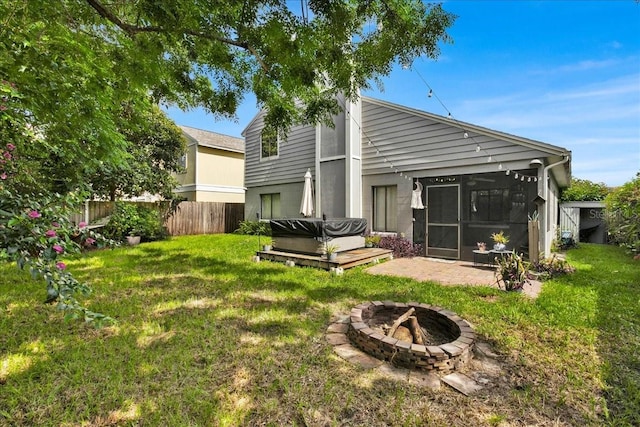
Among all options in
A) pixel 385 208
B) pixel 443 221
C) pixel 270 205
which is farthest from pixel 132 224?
pixel 443 221

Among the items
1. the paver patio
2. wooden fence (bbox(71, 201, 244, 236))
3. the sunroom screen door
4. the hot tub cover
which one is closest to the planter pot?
wooden fence (bbox(71, 201, 244, 236))

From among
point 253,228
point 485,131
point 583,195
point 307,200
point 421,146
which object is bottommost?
point 253,228

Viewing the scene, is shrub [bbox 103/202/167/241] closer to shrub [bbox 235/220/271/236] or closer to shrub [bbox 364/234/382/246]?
shrub [bbox 235/220/271/236]

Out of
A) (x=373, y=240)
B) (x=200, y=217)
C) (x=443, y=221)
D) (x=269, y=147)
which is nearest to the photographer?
(x=443, y=221)

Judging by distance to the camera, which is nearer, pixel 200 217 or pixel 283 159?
pixel 283 159

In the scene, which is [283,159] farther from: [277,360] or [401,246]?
[277,360]

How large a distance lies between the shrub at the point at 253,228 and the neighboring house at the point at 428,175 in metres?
1.79

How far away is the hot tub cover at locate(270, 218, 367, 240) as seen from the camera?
7.38 m

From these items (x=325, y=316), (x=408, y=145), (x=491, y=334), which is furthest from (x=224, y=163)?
(x=491, y=334)

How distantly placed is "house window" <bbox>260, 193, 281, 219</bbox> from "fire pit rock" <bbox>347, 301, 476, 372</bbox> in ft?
31.5

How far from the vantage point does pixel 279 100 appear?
5.93 m

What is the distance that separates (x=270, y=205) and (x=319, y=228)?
257 inches

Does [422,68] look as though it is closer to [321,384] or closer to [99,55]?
[99,55]

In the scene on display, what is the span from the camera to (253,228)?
13.7m
